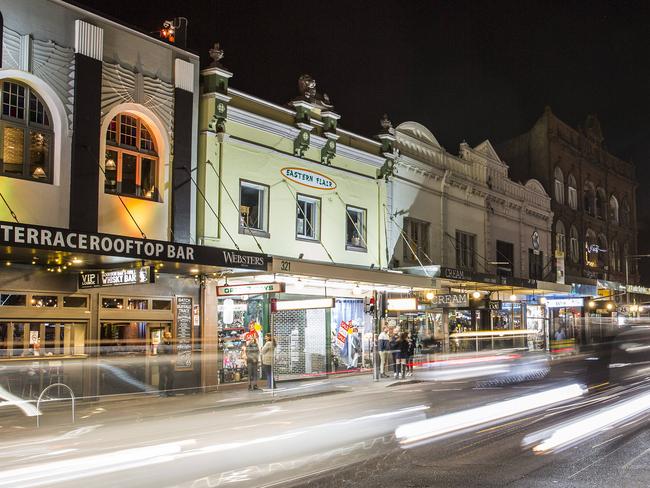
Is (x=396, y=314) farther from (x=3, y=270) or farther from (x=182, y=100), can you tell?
(x=3, y=270)

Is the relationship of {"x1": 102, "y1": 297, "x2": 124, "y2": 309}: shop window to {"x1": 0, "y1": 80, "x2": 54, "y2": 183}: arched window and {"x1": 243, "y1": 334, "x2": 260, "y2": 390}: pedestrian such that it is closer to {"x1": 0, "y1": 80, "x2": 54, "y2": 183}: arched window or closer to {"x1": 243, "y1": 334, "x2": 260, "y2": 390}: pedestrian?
{"x1": 0, "y1": 80, "x2": 54, "y2": 183}: arched window

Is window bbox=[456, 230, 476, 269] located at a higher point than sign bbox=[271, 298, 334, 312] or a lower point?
higher

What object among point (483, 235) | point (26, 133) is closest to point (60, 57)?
point (26, 133)

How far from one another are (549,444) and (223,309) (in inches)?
517

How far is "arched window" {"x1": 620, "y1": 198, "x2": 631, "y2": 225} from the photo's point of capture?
55591mm

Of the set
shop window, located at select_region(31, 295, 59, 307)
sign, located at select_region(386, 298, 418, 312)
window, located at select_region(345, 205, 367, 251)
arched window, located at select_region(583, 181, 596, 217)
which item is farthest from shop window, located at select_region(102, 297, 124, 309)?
arched window, located at select_region(583, 181, 596, 217)

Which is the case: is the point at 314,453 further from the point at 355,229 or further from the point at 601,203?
the point at 601,203

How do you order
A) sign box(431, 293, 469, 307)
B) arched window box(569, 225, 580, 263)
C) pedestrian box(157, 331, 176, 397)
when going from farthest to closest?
arched window box(569, 225, 580, 263) → sign box(431, 293, 469, 307) → pedestrian box(157, 331, 176, 397)

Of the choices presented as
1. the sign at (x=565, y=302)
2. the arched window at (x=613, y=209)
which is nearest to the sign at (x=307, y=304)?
the sign at (x=565, y=302)

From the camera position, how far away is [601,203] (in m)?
52.7

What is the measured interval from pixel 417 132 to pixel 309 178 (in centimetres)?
810

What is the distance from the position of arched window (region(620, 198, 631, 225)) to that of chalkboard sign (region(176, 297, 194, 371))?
140 feet

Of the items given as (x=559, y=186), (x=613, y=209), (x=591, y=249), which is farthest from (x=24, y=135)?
(x=613, y=209)

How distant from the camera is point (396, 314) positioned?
3177 centimetres
